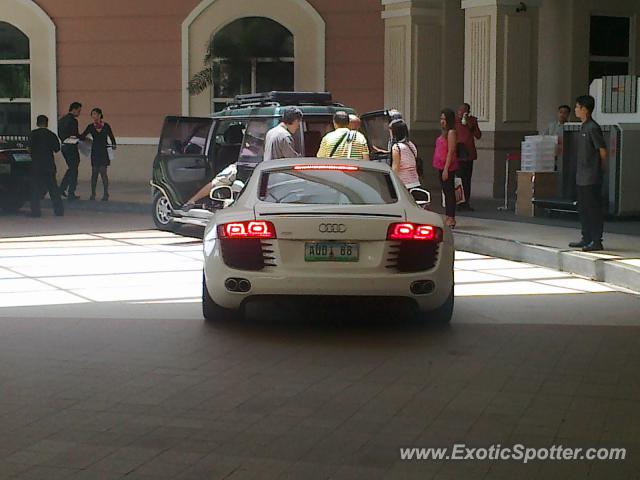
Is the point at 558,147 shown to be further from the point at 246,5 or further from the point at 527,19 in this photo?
the point at 246,5

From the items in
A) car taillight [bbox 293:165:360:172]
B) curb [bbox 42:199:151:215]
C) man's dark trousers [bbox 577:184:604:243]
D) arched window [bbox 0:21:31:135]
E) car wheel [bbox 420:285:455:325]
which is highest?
arched window [bbox 0:21:31:135]

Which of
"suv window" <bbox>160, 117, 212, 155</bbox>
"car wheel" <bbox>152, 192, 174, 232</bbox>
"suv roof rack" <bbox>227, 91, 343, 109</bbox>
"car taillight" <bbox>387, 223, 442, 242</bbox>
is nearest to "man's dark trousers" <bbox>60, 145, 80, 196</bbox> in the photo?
"car wheel" <bbox>152, 192, 174, 232</bbox>

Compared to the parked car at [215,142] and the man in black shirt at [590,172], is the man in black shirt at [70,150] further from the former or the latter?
the man in black shirt at [590,172]

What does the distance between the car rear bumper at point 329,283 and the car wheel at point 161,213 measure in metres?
8.66

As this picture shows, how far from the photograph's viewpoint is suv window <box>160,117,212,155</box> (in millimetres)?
16844

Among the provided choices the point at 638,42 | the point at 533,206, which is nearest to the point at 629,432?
the point at 533,206

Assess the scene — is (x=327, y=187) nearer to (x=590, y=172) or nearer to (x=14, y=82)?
(x=590, y=172)

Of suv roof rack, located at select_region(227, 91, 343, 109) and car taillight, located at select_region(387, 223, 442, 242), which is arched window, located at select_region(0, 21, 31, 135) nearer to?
suv roof rack, located at select_region(227, 91, 343, 109)

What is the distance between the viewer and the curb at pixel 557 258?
11.8 metres

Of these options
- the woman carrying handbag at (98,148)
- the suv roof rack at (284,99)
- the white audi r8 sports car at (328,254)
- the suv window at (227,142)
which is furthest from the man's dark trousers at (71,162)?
the white audi r8 sports car at (328,254)

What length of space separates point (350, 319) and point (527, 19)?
12937 millimetres

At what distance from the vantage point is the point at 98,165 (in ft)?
73.0

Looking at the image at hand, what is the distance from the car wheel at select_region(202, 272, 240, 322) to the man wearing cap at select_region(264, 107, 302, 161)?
525 centimetres

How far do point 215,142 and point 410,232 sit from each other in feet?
27.3
